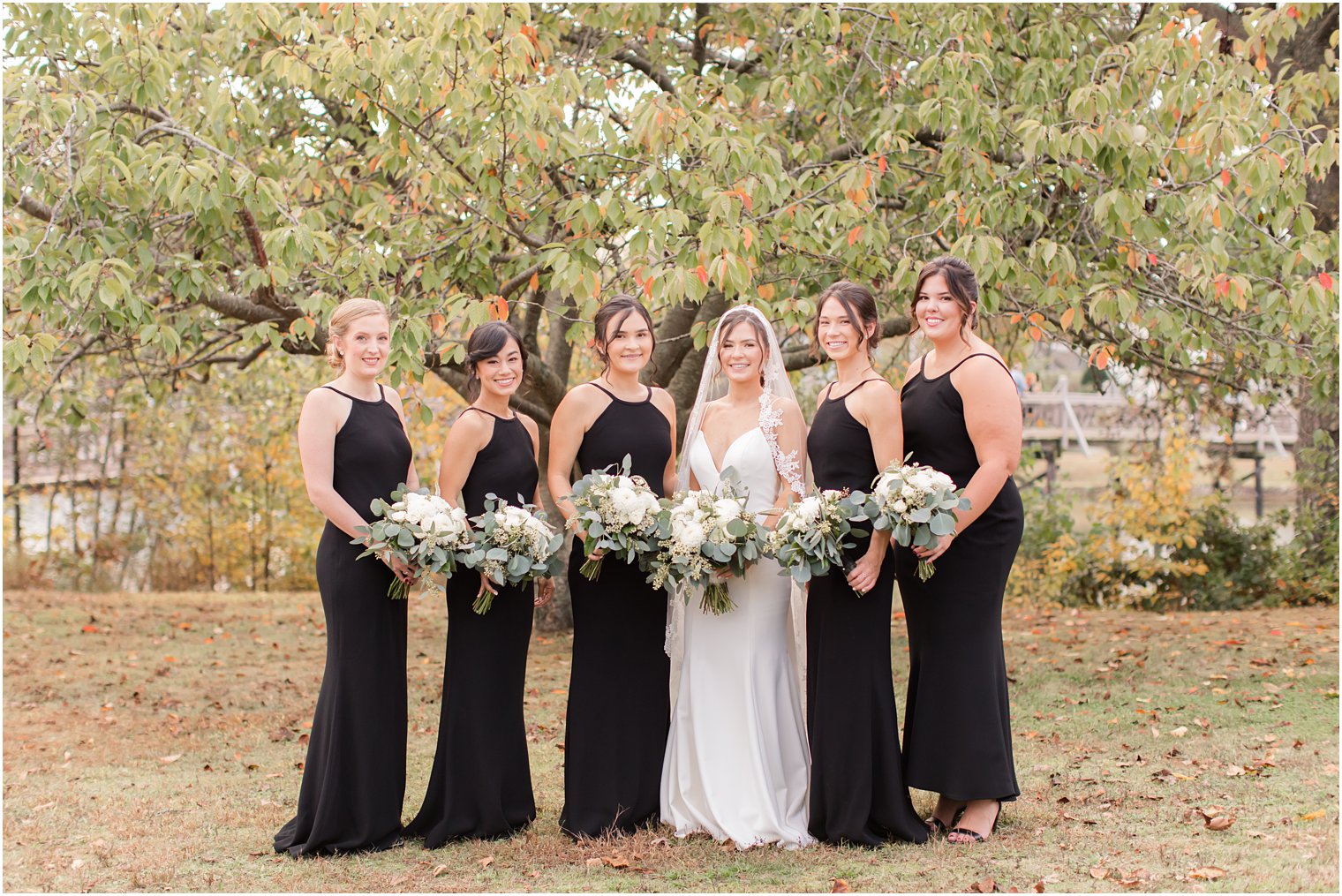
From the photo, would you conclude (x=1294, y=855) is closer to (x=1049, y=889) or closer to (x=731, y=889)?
(x=1049, y=889)

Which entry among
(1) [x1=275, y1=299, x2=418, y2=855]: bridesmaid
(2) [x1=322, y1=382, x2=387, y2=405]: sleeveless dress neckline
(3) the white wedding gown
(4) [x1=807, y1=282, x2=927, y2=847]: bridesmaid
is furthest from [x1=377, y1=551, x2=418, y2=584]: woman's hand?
(4) [x1=807, y1=282, x2=927, y2=847]: bridesmaid

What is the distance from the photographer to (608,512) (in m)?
4.53

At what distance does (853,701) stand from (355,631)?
2.04m

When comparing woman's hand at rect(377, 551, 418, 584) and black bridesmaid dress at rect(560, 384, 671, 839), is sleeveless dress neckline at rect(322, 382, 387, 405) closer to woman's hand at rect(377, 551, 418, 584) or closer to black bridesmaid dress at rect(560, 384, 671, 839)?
woman's hand at rect(377, 551, 418, 584)

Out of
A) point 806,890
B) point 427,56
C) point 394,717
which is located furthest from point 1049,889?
point 427,56

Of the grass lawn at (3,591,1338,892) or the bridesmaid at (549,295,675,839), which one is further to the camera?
the bridesmaid at (549,295,675,839)

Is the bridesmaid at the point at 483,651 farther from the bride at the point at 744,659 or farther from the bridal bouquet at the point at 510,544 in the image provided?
the bride at the point at 744,659

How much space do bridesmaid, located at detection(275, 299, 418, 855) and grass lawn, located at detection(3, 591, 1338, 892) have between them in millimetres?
177

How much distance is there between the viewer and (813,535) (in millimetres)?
4414

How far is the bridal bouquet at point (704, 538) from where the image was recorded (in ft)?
14.8

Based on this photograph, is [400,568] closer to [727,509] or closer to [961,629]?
[727,509]

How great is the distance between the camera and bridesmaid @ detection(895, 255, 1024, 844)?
4.61m

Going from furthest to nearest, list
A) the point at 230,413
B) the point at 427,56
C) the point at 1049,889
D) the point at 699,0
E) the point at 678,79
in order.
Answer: the point at 230,413, the point at 699,0, the point at 678,79, the point at 427,56, the point at 1049,889

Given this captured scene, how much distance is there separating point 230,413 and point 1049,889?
43.9 ft
